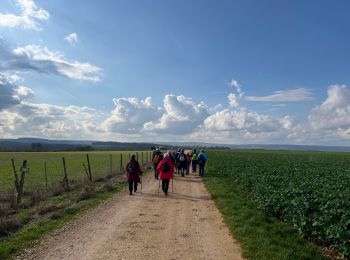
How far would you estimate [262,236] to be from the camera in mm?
10531

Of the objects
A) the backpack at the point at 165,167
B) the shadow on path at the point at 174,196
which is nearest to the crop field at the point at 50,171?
the shadow on path at the point at 174,196

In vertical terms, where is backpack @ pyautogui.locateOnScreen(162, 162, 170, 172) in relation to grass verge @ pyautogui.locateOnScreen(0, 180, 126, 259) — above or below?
above

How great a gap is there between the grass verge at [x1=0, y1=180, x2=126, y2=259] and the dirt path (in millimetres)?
371

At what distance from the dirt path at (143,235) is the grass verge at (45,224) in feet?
1.22

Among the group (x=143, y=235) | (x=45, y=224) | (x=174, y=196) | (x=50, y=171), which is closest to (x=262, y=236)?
(x=143, y=235)

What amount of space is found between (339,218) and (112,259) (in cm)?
625

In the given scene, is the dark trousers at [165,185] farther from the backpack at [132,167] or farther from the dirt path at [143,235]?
the dirt path at [143,235]

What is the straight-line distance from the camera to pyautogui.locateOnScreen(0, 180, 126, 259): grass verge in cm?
969

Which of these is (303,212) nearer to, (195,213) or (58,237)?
(195,213)

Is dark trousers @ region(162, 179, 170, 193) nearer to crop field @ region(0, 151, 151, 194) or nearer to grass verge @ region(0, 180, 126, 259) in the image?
grass verge @ region(0, 180, 126, 259)

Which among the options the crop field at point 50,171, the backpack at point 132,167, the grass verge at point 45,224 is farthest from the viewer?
the crop field at point 50,171

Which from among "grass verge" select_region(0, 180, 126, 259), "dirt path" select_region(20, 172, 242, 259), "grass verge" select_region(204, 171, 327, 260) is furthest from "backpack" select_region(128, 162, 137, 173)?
"grass verge" select_region(204, 171, 327, 260)

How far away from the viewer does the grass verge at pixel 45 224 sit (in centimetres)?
969

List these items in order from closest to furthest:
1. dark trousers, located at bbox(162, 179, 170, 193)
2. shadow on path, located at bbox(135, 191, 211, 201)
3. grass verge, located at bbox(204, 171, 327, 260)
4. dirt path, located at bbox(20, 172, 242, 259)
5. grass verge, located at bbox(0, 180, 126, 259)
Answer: grass verge, located at bbox(204, 171, 327, 260) → dirt path, located at bbox(20, 172, 242, 259) → grass verge, located at bbox(0, 180, 126, 259) → shadow on path, located at bbox(135, 191, 211, 201) → dark trousers, located at bbox(162, 179, 170, 193)
